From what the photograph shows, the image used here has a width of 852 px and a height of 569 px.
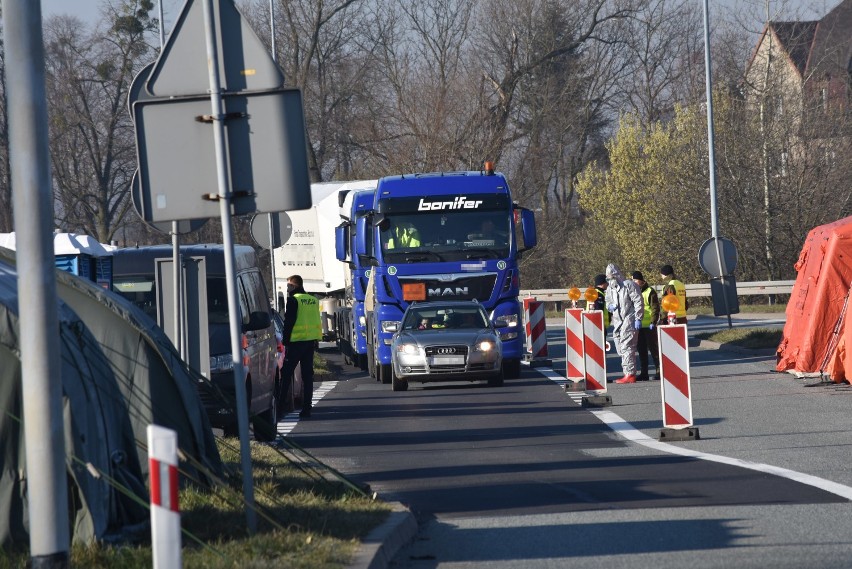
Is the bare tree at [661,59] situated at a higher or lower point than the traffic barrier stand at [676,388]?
higher

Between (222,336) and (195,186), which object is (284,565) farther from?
(222,336)

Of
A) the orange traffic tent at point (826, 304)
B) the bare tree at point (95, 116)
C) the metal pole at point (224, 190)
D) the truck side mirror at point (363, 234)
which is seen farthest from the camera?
the bare tree at point (95, 116)

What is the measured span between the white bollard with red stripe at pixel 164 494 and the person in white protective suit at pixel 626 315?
16.8 m

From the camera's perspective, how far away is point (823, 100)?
1837 inches

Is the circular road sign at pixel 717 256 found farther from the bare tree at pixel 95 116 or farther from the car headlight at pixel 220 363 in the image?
the bare tree at pixel 95 116

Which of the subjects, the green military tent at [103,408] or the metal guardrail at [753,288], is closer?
the green military tent at [103,408]

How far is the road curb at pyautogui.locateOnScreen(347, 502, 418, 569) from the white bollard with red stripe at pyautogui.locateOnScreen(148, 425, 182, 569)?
1.85 metres

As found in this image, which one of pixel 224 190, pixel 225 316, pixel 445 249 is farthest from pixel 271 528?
pixel 445 249

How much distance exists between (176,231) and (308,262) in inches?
943

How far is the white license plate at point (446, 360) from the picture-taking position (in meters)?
21.5

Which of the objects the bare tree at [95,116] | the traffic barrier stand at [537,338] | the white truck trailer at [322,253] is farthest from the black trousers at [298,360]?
the bare tree at [95,116]

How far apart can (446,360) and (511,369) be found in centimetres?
250

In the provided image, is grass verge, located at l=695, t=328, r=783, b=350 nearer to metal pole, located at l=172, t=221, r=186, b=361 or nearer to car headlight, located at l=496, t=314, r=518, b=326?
car headlight, located at l=496, t=314, r=518, b=326

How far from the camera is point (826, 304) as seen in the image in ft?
64.8
